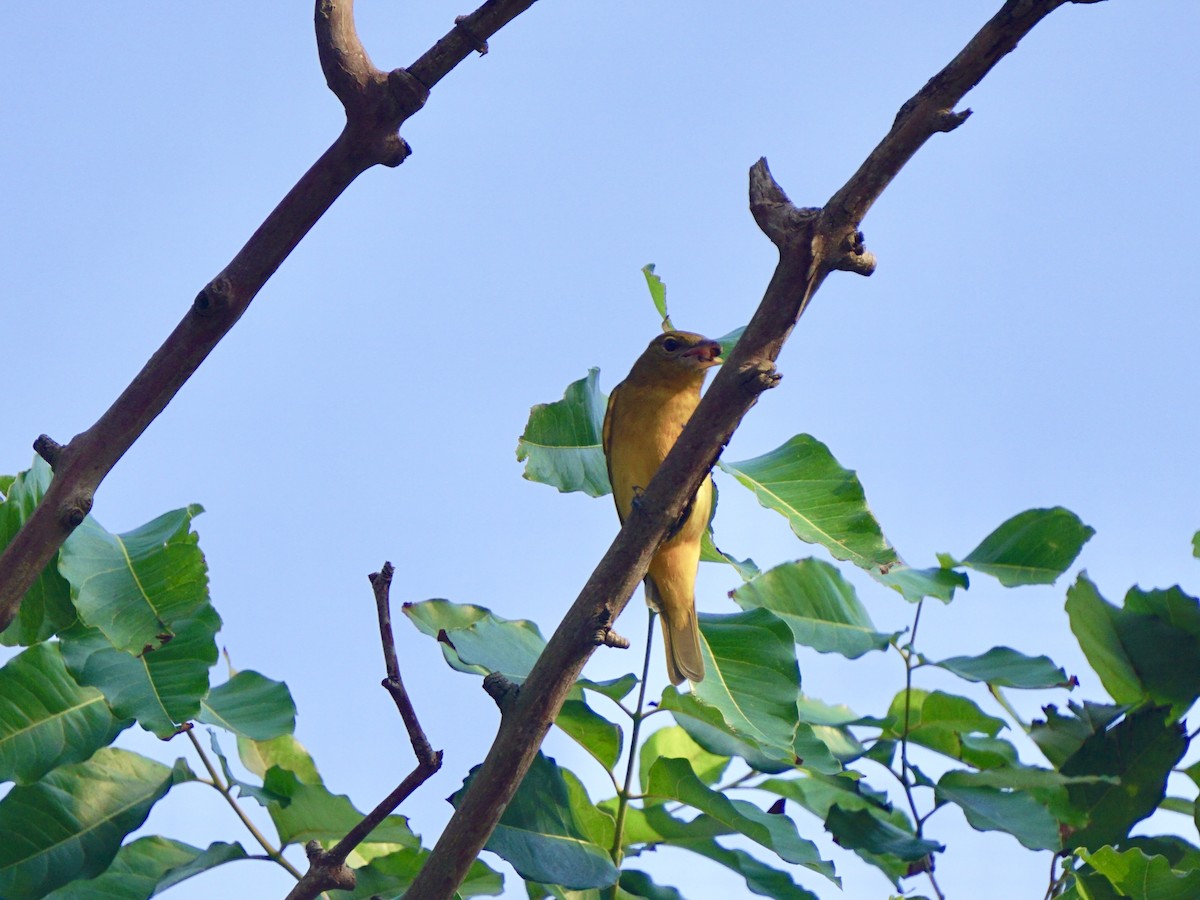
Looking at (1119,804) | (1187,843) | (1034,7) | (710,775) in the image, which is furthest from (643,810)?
(1034,7)

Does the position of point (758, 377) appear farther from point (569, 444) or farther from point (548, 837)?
point (569, 444)

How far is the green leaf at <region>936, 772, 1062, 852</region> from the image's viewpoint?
293 cm

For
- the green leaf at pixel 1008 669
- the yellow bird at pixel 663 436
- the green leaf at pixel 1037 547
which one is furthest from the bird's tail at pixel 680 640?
the green leaf at pixel 1037 547

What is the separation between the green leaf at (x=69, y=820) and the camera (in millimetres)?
2658

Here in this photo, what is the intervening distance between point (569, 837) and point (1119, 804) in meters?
1.62

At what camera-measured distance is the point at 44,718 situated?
8.87 feet

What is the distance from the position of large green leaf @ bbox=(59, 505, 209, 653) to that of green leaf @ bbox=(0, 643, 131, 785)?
0.21 m

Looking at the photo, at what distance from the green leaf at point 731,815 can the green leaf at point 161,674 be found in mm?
1038

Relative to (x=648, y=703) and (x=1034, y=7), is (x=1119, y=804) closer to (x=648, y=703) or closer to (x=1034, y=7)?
(x=648, y=703)

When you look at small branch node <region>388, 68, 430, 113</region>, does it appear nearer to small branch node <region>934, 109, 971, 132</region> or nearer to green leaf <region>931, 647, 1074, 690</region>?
small branch node <region>934, 109, 971, 132</region>

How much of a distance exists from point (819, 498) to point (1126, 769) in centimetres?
116

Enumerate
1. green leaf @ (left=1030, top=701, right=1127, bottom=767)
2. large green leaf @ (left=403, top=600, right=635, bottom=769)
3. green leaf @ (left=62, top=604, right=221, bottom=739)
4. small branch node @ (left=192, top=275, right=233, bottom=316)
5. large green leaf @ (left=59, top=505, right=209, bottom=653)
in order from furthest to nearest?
green leaf @ (left=1030, top=701, right=1127, bottom=767) < large green leaf @ (left=403, top=600, right=635, bottom=769) < large green leaf @ (left=59, top=505, right=209, bottom=653) < green leaf @ (left=62, top=604, right=221, bottom=739) < small branch node @ (left=192, top=275, right=233, bottom=316)

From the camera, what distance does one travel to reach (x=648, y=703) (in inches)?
111

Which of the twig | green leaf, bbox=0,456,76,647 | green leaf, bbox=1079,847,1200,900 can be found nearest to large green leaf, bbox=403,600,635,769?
the twig
